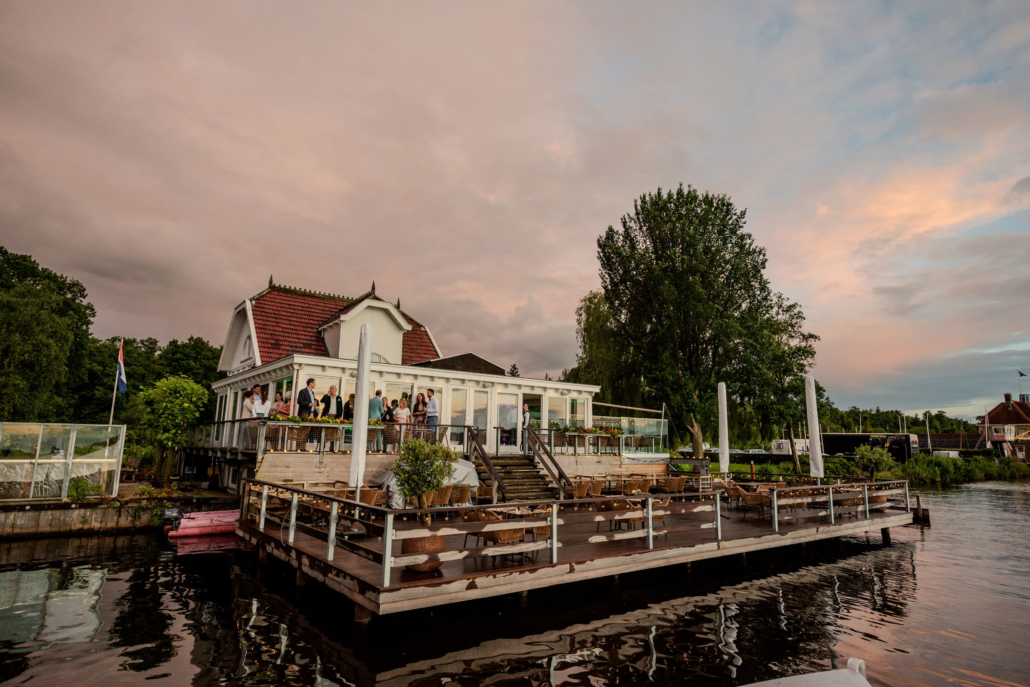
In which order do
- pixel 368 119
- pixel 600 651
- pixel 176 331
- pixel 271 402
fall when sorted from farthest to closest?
pixel 176 331
pixel 271 402
pixel 368 119
pixel 600 651

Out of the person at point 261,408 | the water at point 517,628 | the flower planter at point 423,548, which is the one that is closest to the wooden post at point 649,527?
the water at point 517,628

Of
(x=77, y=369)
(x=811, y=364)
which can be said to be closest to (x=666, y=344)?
(x=811, y=364)

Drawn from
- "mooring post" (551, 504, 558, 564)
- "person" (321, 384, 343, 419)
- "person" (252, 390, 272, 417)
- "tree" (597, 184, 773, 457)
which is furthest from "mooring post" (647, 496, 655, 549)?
"tree" (597, 184, 773, 457)

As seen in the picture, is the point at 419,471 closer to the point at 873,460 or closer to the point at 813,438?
the point at 813,438

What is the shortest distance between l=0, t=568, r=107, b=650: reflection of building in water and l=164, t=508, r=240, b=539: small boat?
406cm

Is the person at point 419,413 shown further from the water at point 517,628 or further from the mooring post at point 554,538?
the mooring post at point 554,538

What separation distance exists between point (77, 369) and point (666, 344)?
4384 centimetres

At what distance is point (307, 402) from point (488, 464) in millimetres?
6551

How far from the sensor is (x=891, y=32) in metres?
12.2

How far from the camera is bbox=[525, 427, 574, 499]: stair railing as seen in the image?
17484 mm

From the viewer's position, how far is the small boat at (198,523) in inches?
607

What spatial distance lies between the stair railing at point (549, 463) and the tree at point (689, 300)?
52.6ft

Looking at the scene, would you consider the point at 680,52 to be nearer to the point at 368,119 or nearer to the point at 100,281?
the point at 368,119

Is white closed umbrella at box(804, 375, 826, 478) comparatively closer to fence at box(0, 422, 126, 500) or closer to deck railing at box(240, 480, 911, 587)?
deck railing at box(240, 480, 911, 587)
